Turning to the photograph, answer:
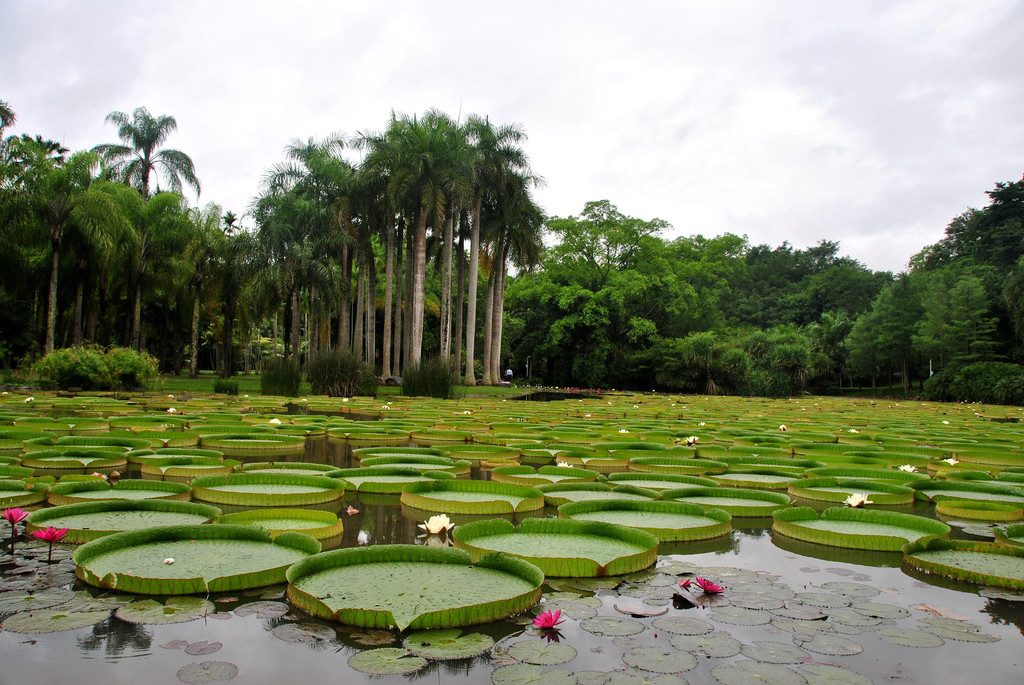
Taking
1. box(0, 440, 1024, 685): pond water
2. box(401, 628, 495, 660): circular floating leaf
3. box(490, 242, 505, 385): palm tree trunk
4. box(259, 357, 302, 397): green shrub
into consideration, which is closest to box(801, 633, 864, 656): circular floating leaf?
box(0, 440, 1024, 685): pond water

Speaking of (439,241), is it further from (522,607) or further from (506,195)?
(522,607)

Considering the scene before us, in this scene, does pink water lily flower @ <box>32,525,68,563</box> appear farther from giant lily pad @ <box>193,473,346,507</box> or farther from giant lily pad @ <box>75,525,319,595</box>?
giant lily pad @ <box>193,473,346,507</box>

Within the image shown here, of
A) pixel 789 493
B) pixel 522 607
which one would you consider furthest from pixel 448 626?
pixel 789 493

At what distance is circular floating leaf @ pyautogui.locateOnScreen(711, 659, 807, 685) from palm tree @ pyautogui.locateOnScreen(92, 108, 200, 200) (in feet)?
111

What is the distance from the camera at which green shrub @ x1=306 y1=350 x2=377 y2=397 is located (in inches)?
704

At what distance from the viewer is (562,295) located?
1378 inches

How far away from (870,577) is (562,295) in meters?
32.1

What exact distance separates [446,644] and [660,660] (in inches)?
27.9

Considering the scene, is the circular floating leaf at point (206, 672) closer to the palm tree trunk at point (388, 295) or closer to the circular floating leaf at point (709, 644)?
the circular floating leaf at point (709, 644)

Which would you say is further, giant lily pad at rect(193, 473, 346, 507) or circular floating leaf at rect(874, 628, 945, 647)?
giant lily pad at rect(193, 473, 346, 507)

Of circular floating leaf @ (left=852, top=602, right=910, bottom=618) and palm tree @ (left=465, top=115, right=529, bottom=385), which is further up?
palm tree @ (left=465, top=115, right=529, bottom=385)

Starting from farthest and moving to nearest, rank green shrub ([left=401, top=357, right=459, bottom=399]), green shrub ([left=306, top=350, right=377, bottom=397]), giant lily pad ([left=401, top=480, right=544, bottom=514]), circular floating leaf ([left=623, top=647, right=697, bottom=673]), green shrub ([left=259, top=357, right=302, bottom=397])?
green shrub ([left=401, top=357, right=459, bottom=399]), green shrub ([left=306, top=350, right=377, bottom=397]), green shrub ([left=259, top=357, right=302, bottom=397]), giant lily pad ([left=401, top=480, right=544, bottom=514]), circular floating leaf ([left=623, top=647, right=697, bottom=673])

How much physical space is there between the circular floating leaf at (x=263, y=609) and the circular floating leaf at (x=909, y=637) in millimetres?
2261

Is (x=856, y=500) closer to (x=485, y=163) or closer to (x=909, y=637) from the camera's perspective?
(x=909, y=637)
